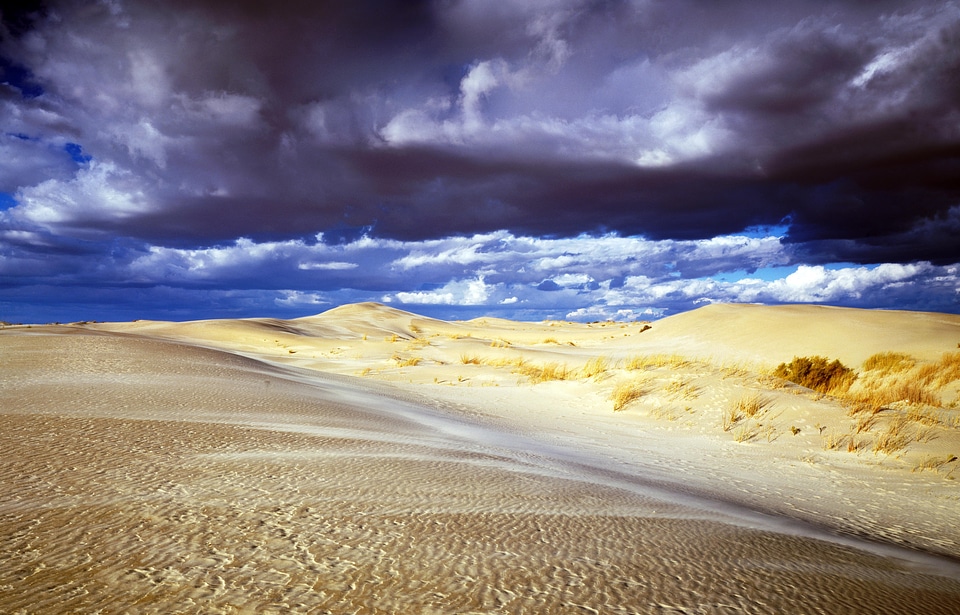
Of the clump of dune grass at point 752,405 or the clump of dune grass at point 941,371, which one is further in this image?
the clump of dune grass at point 941,371

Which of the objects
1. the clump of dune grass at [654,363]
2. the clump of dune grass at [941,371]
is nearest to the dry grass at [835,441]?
the clump of dune grass at [654,363]

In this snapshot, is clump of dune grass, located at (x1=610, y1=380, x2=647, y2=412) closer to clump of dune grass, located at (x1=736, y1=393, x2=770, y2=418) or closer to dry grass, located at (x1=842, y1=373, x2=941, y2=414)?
clump of dune grass, located at (x1=736, y1=393, x2=770, y2=418)

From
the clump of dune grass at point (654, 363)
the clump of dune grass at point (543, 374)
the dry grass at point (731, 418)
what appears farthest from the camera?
the clump of dune grass at point (543, 374)

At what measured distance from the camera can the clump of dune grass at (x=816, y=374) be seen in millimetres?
16594

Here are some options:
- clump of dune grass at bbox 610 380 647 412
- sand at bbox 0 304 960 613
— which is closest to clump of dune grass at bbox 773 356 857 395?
clump of dune grass at bbox 610 380 647 412

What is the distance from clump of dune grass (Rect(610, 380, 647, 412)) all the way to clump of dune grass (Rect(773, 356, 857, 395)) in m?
5.99

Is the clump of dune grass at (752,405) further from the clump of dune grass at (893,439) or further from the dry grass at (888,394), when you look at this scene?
the clump of dune grass at (893,439)

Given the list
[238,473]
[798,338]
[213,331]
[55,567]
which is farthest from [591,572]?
[213,331]

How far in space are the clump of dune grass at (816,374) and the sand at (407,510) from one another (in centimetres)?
812

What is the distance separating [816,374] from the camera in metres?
16.9

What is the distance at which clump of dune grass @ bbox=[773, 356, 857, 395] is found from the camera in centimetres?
1659

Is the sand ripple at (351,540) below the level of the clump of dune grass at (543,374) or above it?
above

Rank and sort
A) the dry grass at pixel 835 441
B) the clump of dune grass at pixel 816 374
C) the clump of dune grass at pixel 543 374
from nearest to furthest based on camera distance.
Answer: the dry grass at pixel 835 441
the clump of dune grass at pixel 816 374
the clump of dune grass at pixel 543 374

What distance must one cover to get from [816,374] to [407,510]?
17.5 metres
